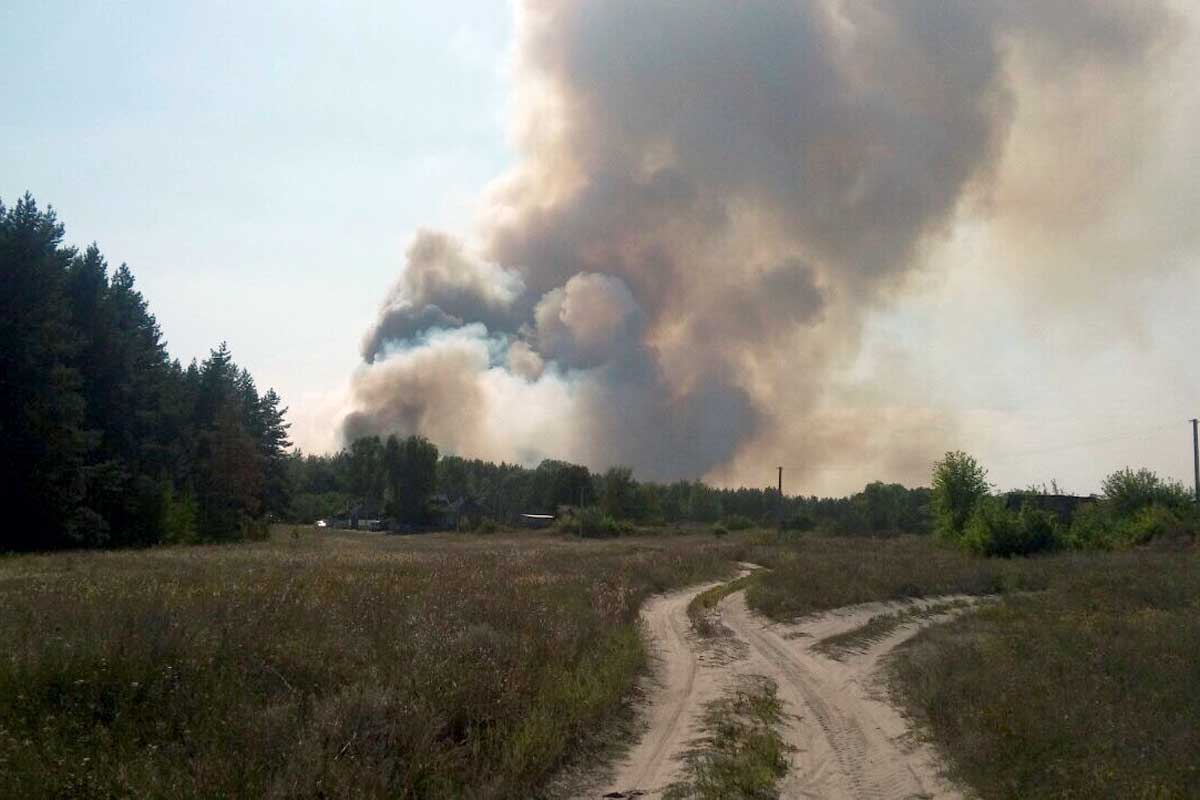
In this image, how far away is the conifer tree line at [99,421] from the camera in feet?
124

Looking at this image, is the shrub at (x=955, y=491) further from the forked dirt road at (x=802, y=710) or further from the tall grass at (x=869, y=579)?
the forked dirt road at (x=802, y=710)

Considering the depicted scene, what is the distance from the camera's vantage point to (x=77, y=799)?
21.8ft

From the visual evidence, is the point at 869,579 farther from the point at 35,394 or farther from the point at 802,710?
the point at 35,394

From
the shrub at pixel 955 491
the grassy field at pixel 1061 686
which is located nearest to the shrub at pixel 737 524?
the shrub at pixel 955 491

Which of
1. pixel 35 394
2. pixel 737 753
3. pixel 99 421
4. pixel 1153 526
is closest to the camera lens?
pixel 737 753

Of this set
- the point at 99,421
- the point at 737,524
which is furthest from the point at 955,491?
the point at 99,421

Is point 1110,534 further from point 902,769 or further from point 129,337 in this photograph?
point 129,337

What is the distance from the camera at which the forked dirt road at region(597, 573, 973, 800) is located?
30.3 ft

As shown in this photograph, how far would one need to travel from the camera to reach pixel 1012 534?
50.0 metres

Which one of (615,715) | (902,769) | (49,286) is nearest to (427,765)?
(615,715)

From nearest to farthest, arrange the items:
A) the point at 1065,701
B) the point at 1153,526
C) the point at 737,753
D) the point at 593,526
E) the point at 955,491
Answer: the point at 737,753 → the point at 1065,701 → the point at 1153,526 → the point at 955,491 → the point at 593,526

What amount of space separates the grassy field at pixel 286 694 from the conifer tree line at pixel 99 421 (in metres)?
26.3

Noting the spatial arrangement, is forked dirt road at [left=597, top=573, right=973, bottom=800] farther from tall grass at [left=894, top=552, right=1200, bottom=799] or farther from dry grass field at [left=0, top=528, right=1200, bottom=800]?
tall grass at [left=894, top=552, right=1200, bottom=799]

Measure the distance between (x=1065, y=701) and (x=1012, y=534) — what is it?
42784mm
